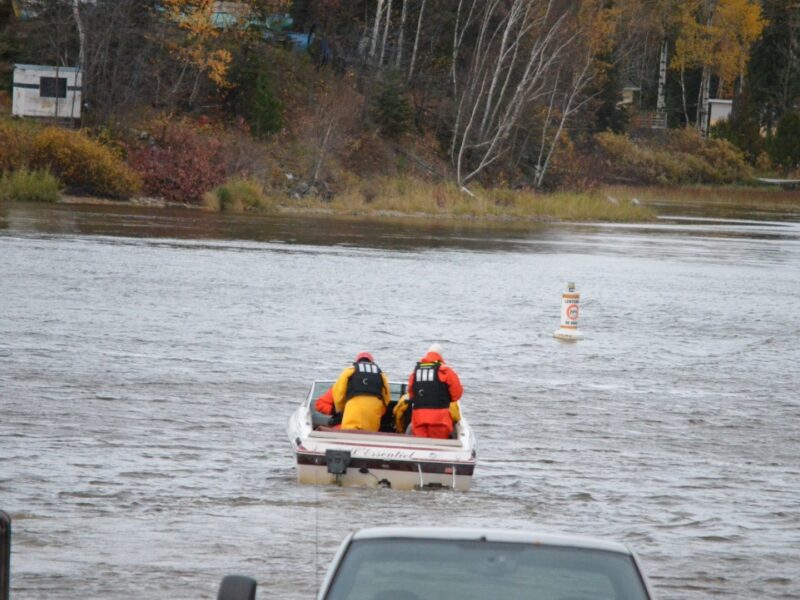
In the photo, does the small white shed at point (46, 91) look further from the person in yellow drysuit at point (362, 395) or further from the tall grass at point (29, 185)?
the person in yellow drysuit at point (362, 395)

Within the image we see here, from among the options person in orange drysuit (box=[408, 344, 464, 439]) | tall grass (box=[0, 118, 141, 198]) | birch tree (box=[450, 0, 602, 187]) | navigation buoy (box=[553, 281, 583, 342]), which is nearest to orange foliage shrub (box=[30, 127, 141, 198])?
tall grass (box=[0, 118, 141, 198])

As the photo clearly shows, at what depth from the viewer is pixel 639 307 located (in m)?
33.8

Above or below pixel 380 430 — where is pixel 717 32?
above

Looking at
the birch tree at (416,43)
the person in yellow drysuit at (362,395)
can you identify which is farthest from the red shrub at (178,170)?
the person in yellow drysuit at (362,395)

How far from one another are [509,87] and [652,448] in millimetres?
55228

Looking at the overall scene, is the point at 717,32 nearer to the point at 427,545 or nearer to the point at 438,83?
the point at 438,83

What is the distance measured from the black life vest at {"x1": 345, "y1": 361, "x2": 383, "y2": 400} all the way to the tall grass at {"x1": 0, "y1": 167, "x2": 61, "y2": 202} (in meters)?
41.4

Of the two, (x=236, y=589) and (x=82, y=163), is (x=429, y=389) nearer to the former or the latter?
(x=236, y=589)

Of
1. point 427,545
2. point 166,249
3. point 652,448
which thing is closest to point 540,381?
point 652,448

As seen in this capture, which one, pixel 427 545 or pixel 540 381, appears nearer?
pixel 427 545

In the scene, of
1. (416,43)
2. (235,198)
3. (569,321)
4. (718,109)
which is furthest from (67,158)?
(718,109)

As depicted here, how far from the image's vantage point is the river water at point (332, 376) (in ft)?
38.9

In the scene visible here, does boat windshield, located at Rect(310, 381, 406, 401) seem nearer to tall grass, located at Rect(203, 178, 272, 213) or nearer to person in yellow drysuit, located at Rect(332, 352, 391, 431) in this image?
person in yellow drysuit, located at Rect(332, 352, 391, 431)

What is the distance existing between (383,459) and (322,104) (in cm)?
5297
